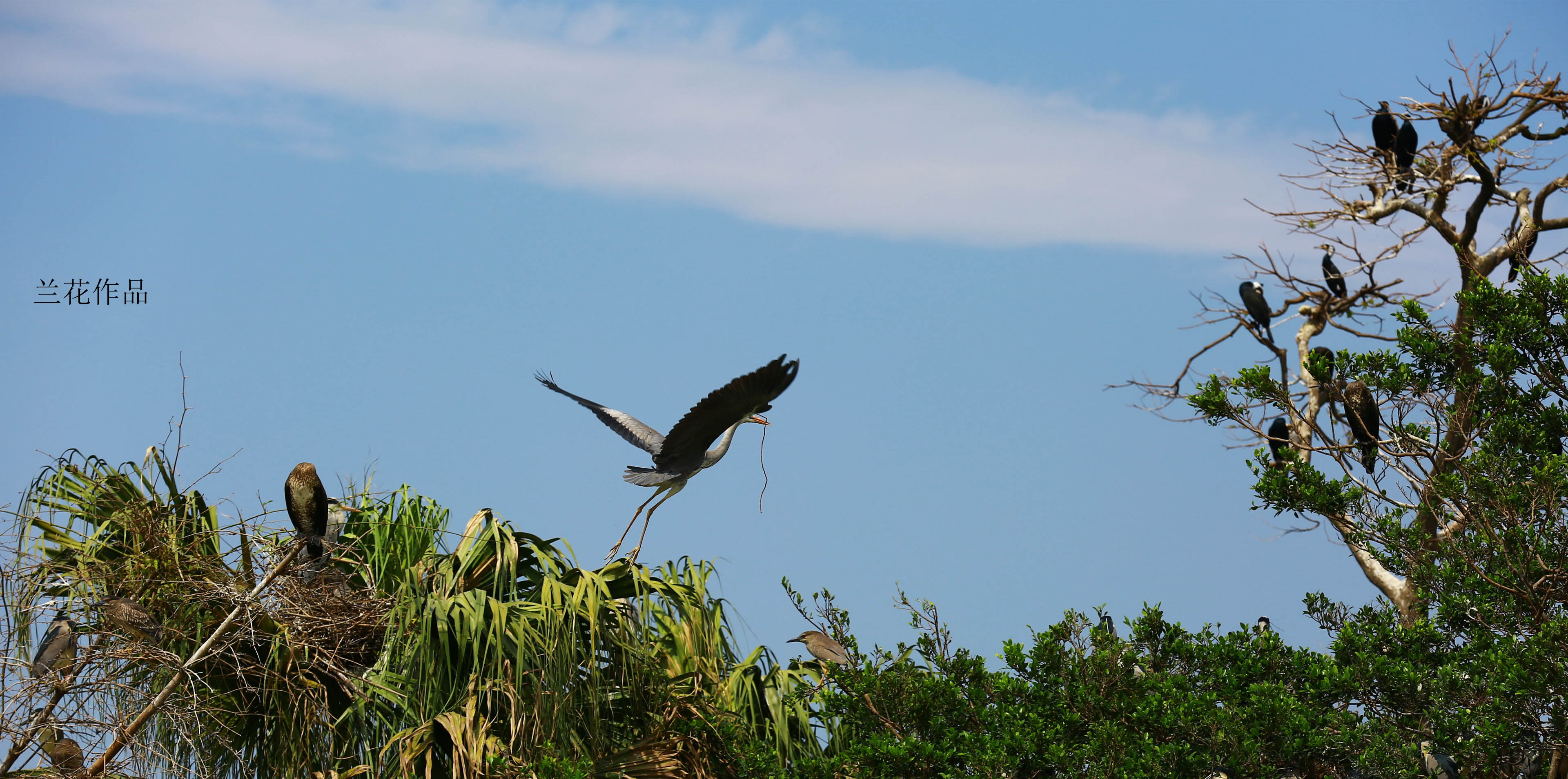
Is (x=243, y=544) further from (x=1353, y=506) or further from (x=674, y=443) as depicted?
(x=1353, y=506)

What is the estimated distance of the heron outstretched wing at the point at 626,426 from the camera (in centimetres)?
615

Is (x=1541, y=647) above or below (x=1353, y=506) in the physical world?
below

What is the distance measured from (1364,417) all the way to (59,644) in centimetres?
721

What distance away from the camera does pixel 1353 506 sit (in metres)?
5.41

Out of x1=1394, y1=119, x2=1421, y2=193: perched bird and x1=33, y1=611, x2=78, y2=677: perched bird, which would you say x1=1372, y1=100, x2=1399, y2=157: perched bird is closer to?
x1=1394, y1=119, x2=1421, y2=193: perched bird

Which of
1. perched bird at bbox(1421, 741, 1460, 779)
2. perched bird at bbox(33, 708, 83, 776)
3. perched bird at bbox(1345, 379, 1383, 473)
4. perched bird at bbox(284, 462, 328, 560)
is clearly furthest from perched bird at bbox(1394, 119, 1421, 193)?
perched bird at bbox(33, 708, 83, 776)

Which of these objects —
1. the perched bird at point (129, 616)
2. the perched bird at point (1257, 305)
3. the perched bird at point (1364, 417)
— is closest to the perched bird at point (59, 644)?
the perched bird at point (129, 616)

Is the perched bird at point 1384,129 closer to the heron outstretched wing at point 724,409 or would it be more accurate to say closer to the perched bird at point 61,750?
the heron outstretched wing at point 724,409

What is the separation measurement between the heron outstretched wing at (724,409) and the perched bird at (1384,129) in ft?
22.3

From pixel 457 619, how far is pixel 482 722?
0.48 m

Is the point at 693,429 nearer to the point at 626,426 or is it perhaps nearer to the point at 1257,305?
the point at 626,426

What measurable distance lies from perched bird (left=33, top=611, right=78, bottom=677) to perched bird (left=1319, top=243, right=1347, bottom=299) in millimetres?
9145

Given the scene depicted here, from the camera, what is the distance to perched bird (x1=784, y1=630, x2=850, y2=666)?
255 inches

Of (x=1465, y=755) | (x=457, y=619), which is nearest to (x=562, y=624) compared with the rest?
(x=457, y=619)
